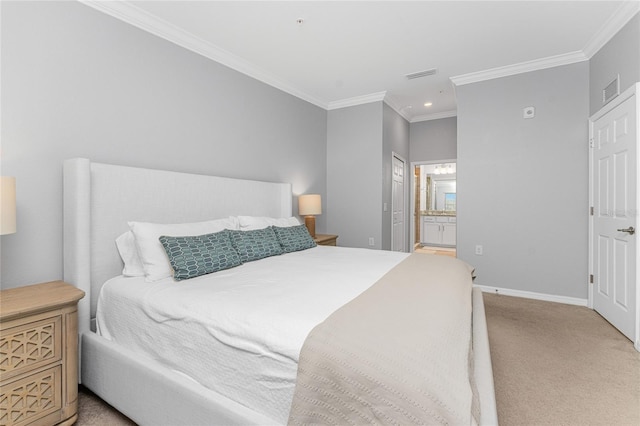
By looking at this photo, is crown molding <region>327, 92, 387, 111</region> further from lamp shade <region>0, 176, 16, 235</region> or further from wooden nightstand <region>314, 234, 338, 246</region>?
lamp shade <region>0, 176, 16, 235</region>

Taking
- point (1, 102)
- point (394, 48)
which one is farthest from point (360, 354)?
point (394, 48)

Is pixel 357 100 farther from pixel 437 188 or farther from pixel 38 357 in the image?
pixel 437 188

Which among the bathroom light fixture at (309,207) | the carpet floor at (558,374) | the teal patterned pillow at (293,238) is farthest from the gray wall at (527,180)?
the teal patterned pillow at (293,238)

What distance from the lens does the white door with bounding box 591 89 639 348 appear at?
8.34 ft

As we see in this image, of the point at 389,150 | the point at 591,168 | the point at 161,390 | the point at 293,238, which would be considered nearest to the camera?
the point at 161,390

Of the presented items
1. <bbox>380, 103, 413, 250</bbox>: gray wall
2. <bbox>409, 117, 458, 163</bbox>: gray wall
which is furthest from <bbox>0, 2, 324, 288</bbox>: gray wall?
<bbox>409, 117, 458, 163</bbox>: gray wall

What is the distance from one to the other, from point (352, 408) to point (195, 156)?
8.69 feet

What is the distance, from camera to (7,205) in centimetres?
158

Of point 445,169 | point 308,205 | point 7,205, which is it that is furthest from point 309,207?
point 445,169

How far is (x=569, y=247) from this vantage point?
355 cm

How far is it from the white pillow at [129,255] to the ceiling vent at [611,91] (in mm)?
4198

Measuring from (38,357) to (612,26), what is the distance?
4829 millimetres

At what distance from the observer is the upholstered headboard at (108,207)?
6.55 feet

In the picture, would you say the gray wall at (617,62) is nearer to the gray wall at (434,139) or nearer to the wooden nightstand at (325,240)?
the gray wall at (434,139)
